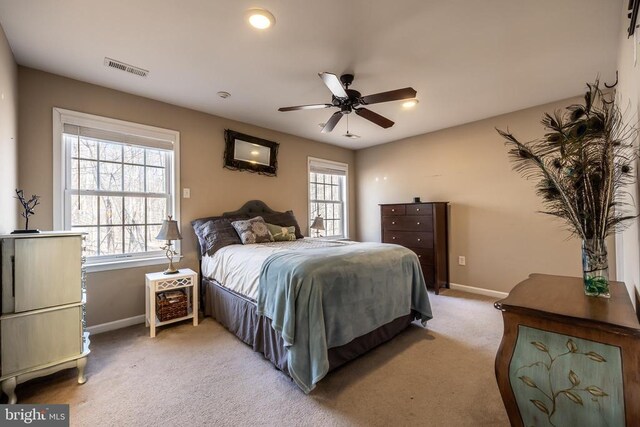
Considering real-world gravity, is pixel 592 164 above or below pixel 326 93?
below

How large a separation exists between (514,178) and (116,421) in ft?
15.0

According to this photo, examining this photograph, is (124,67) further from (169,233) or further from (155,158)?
(169,233)

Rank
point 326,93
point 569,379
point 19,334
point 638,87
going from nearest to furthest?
point 569,379 → point 638,87 → point 19,334 → point 326,93

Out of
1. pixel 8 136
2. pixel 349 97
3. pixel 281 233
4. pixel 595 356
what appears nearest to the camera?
pixel 595 356

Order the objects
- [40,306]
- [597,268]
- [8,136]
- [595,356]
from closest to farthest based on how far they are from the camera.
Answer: [595,356], [597,268], [40,306], [8,136]

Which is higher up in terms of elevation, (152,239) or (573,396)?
(152,239)

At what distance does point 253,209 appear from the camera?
3.90 m

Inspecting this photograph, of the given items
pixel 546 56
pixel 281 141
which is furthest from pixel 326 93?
pixel 546 56

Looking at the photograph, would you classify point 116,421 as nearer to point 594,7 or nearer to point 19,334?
point 19,334

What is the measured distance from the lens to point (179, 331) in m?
2.74

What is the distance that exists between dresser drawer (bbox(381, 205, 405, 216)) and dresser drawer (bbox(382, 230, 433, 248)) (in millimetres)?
309

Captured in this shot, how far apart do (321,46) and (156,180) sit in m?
2.39

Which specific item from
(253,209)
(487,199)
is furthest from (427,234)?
(253,209)

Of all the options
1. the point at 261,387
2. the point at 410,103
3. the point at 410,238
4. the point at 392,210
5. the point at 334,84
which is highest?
the point at 410,103
